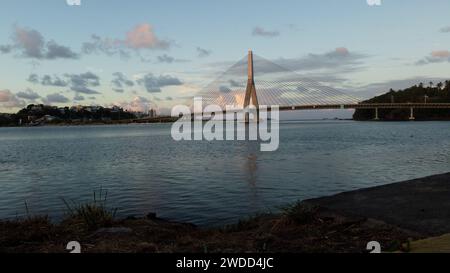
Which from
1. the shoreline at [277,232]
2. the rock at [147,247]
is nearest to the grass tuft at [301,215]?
the shoreline at [277,232]

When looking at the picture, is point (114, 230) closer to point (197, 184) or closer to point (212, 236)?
point (212, 236)

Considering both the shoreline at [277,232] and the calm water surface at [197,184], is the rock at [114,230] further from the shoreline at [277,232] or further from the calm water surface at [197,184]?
the calm water surface at [197,184]

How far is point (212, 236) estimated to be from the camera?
30.7ft

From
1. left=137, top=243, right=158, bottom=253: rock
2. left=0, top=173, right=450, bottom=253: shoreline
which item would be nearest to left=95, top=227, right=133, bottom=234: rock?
left=0, top=173, right=450, bottom=253: shoreline

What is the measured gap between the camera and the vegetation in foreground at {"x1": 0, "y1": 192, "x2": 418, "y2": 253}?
25.1 feet

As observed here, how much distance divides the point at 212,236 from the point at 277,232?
1.46 metres

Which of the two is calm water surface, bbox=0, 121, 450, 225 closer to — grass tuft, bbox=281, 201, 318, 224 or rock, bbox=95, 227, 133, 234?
grass tuft, bbox=281, 201, 318, 224

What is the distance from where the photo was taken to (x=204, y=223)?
13.3 m

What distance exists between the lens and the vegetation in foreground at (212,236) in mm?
7648

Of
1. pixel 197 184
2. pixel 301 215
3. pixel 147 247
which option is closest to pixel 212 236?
pixel 147 247
